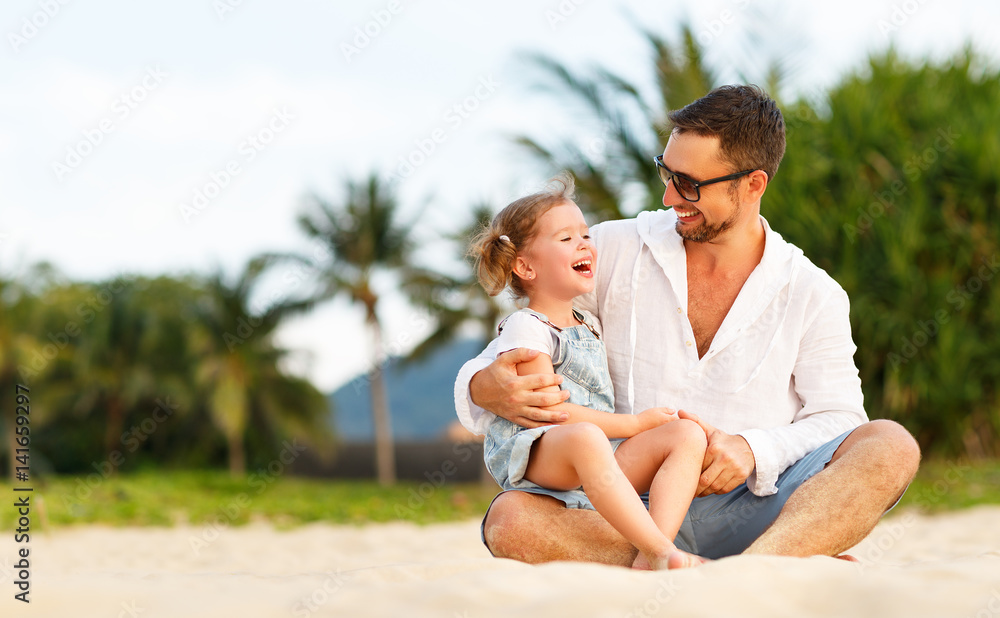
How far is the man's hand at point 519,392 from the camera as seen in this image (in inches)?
94.6

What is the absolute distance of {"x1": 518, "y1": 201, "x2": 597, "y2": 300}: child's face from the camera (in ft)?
8.71

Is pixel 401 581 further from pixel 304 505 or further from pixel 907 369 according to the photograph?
pixel 304 505

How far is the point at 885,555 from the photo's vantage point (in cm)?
520

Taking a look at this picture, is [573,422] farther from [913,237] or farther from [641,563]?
[913,237]

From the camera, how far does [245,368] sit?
2080cm

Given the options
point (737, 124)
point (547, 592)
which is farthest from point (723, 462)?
point (737, 124)

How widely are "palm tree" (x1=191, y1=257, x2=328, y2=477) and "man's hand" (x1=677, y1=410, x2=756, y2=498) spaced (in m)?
17.7

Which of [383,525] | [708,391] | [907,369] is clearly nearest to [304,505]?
[383,525]

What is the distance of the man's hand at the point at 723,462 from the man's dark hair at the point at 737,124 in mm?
901

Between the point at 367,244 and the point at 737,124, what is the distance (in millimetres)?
17291

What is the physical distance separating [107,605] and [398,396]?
121 ft
